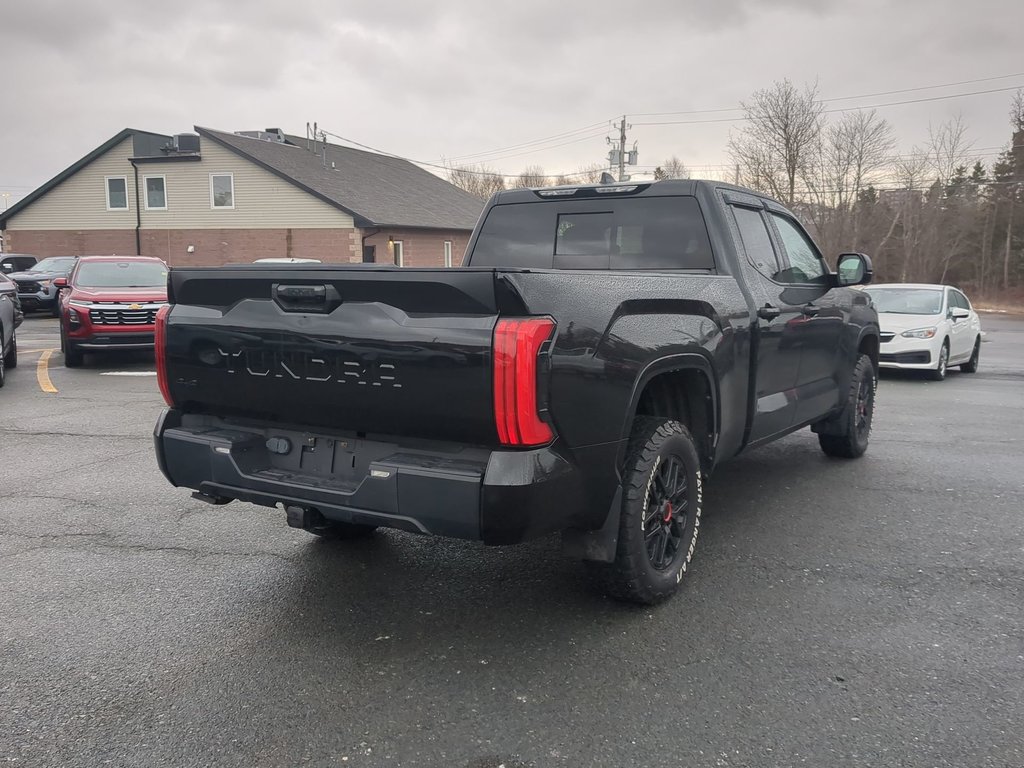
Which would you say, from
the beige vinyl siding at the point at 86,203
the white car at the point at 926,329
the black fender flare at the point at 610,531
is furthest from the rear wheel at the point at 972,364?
the beige vinyl siding at the point at 86,203

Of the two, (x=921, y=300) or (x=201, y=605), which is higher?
(x=921, y=300)

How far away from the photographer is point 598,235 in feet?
17.2

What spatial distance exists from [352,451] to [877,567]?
2783mm

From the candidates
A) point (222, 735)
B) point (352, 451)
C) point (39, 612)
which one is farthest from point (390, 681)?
point (39, 612)

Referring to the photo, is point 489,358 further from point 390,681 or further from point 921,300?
point 921,300

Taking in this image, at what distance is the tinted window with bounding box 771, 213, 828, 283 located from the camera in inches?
220

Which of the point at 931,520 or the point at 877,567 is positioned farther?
the point at 931,520

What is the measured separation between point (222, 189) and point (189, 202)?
1.65 meters

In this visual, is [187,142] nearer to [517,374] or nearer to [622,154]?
[622,154]

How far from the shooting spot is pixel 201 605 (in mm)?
3961

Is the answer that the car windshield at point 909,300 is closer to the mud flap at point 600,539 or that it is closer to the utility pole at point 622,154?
the mud flap at point 600,539

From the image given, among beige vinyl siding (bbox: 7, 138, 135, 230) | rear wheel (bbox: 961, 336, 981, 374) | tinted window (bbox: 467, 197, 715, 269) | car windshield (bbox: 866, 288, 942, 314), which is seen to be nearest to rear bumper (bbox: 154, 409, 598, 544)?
tinted window (bbox: 467, 197, 715, 269)

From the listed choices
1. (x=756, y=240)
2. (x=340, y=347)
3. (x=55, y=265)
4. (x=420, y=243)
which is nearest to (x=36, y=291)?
(x=55, y=265)

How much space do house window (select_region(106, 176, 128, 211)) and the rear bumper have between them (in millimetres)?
37158
